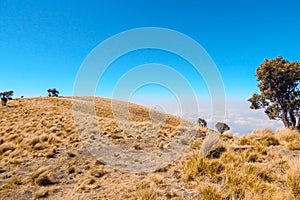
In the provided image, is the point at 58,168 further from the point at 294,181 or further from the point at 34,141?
the point at 294,181

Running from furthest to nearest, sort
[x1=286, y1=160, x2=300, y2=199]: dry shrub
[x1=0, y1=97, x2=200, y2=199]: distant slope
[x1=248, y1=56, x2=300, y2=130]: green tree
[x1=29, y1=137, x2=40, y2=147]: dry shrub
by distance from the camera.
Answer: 1. [x1=248, y1=56, x2=300, y2=130]: green tree
2. [x1=29, y1=137, x2=40, y2=147]: dry shrub
3. [x1=0, y1=97, x2=200, y2=199]: distant slope
4. [x1=286, y1=160, x2=300, y2=199]: dry shrub

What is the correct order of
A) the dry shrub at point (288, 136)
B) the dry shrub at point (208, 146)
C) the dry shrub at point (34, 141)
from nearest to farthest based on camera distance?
the dry shrub at point (208, 146)
the dry shrub at point (288, 136)
the dry shrub at point (34, 141)

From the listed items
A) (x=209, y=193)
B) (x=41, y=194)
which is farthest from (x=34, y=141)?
(x=209, y=193)

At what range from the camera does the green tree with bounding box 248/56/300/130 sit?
818 inches

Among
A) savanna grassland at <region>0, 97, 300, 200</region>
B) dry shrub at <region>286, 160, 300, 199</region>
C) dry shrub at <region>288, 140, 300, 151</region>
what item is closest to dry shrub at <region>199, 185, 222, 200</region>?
savanna grassland at <region>0, 97, 300, 200</region>

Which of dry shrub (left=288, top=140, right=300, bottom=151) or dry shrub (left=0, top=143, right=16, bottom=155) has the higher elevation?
dry shrub (left=288, top=140, right=300, bottom=151)

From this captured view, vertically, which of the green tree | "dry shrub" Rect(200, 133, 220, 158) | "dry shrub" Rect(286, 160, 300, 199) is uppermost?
the green tree

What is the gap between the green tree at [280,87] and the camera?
68.1 feet

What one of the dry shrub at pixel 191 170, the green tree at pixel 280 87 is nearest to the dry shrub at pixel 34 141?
the dry shrub at pixel 191 170

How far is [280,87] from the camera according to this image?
2150 centimetres

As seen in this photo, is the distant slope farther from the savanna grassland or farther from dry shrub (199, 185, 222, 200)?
dry shrub (199, 185, 222, 200)

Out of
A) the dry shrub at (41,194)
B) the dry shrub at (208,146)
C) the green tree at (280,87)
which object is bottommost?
the dry shrub at (41,194)

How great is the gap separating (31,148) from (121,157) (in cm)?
598

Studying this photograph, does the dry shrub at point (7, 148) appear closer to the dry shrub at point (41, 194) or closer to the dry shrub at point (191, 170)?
the dry shrub at point (41, 194)
